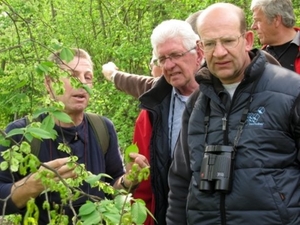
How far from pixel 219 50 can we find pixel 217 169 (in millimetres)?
586

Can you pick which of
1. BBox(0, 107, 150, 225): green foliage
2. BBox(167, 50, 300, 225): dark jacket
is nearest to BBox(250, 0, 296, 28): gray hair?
BBox(167, 50, 300, 225): dark jacket

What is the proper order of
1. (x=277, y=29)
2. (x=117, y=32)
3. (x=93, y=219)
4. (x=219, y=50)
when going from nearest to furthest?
(x=93, y=219)
(x=219, y=50)
(x=277, y=29)
(x=117, y=32)

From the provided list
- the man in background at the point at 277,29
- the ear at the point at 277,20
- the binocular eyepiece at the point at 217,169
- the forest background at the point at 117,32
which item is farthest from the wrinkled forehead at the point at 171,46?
the forest background at the point at 117,32

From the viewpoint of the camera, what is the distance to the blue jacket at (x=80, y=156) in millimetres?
3260

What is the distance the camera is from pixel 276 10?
498 cm

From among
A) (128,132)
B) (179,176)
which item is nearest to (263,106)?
(179,176)

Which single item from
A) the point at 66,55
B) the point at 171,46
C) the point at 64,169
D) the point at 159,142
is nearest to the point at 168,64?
the point at 171,46

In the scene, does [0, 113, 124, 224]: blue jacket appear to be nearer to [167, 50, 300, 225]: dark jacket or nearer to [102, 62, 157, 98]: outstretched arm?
[167, 50, 300, 225]: dark jacket

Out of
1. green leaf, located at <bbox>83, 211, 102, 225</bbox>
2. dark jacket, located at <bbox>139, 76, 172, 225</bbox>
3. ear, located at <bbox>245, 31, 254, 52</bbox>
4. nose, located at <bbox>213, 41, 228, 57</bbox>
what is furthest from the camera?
dark jacket, located at <bbox>139, 76, 172, 225</bbox>

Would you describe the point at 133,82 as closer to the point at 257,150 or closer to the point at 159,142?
the point at 159,142

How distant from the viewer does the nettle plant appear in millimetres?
1786

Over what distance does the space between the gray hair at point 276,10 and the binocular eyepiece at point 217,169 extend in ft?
7.23

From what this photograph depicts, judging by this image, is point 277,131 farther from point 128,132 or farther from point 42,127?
point 128,132

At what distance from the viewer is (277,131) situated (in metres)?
2.94
